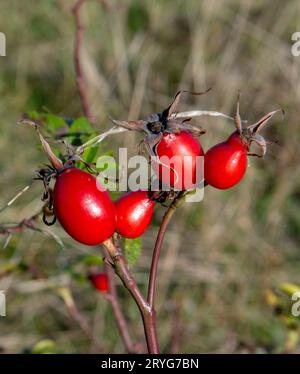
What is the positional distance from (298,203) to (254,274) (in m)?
0.83

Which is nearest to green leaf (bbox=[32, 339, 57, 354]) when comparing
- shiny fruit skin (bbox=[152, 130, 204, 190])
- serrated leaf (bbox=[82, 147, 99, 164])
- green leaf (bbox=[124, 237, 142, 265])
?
green leaf (bbox=[124, 237, 142, 265])

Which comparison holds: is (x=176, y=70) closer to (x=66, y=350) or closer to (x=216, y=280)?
(x=216, y=280)

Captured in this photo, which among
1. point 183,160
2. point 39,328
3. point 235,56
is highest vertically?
point 235,56

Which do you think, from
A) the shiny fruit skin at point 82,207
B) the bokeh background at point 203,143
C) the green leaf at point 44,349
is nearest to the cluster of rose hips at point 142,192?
the shiny fruit skin at point 82,207

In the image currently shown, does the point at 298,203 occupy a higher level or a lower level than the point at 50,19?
lower

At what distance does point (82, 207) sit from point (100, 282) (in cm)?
93

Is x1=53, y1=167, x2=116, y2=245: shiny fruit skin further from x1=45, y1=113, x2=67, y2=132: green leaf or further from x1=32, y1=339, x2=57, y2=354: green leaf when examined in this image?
x1=32, y1=339, x2=57, y2=354: green leaf

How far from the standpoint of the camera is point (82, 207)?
993 mm

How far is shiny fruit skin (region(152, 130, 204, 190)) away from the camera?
107cm

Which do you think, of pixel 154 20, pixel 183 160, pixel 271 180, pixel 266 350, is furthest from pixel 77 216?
pixel 154 20

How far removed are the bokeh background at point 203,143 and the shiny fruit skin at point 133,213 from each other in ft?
3.08

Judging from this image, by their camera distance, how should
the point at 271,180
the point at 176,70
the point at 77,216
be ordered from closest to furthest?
the point at 77,216
the point at 271,180
the point at 176,70

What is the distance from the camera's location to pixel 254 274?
11.4ft

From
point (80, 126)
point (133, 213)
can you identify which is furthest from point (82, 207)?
point (80, 126)
